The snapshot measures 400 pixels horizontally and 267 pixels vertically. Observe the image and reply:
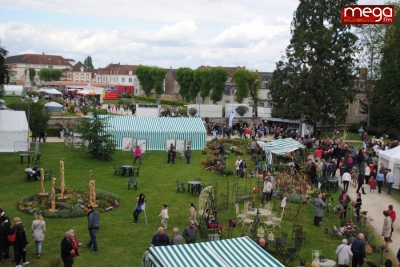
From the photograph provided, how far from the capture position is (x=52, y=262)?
10078 millimetres

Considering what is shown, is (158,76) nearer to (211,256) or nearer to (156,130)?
(156,130)

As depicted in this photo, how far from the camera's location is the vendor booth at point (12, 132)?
25656mm

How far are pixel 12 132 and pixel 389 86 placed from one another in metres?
Answer: 33.1

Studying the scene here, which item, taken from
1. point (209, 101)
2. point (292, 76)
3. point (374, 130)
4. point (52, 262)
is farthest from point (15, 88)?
point (52, 262)

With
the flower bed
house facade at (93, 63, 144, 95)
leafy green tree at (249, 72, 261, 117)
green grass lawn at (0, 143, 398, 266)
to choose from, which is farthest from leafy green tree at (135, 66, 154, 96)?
the flower bed

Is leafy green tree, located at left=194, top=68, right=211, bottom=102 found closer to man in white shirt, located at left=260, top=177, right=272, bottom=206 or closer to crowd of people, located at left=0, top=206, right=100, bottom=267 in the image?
man in white shirt, located at left=260, top=177, right=272, bottom=206

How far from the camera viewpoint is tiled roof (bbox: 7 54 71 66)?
138 metres

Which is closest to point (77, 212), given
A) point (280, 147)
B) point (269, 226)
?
point (269, 226)

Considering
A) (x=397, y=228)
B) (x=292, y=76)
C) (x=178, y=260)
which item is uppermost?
(x=292, y=76)

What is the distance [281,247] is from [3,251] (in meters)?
7.20

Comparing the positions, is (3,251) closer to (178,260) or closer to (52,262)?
(52,262)

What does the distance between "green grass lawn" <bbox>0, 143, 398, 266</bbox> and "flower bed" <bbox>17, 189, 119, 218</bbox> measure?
0.29 m

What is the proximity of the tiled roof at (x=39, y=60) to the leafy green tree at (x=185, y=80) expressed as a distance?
82.8 m

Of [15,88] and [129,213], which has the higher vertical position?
[15,88]
